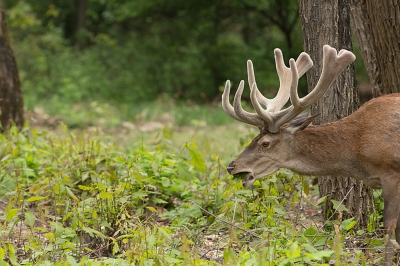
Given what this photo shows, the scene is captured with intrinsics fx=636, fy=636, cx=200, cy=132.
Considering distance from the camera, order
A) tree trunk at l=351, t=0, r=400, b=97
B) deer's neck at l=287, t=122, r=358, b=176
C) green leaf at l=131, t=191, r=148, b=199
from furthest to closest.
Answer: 1. tree trunk at l=351, t=0, r=400, b=97
2. green leaf at l=131, t=191, r=148, b=199
3. deer's neck at l=287, t=122, r=358, b=176

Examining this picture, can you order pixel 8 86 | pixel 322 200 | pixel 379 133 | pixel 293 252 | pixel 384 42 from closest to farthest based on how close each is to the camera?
pixel 293 252, pixel 379 133, pixel 322 200, pixel 384 42, pixel 8 86

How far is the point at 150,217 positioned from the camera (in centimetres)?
488

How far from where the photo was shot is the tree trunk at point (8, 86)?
9289 mm

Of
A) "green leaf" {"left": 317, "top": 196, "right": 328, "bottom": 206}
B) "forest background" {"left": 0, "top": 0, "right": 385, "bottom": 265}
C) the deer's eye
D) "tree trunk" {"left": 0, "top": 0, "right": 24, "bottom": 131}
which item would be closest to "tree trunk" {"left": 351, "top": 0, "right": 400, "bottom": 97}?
"forest background" {"left": 0, "top": 0, "right": 385, "bottom": 265}

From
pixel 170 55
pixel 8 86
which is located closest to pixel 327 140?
pixel 8 86

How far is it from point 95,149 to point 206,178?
151 centimetres

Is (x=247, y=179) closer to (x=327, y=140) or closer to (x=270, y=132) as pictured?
(x=270, y=132)

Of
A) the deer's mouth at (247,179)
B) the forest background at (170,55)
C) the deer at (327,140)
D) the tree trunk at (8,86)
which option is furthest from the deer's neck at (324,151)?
the forest background at (170,55)

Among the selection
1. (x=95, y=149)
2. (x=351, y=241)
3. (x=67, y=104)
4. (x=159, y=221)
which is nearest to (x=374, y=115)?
(x=351, y=241)

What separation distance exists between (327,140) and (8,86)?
5841mm

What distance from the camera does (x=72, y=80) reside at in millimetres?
19250

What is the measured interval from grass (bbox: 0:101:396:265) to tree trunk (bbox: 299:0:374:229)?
252 millimetres

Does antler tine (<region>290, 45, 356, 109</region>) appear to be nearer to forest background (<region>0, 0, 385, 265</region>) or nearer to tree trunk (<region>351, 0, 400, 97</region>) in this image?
forest background (<region>0, 0, 385, 265</region>)

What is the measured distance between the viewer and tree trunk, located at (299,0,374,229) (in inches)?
214
